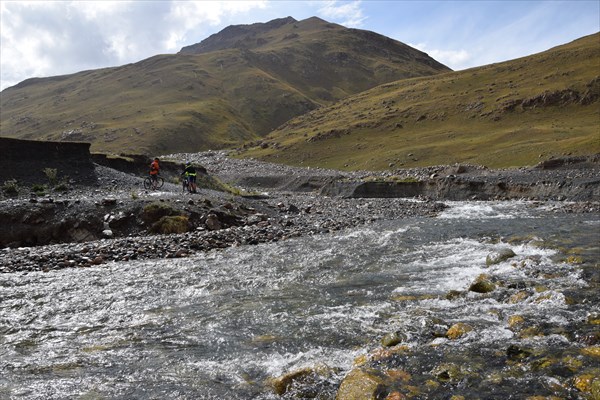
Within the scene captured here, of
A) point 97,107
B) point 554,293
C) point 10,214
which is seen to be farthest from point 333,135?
point 97,107

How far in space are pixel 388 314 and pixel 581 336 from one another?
15.8ft

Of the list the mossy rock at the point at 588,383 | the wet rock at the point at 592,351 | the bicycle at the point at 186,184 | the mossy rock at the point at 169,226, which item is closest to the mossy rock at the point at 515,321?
the wet rock at the point at 592,351

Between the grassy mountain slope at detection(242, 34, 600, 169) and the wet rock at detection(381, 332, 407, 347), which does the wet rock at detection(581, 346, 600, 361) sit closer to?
the wet rock at detection(381, 332, 407, 347)

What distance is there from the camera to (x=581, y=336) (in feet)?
Answer: 33.5

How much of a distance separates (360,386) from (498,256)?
1242 cm

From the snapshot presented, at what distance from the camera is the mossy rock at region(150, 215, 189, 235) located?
25984 mm

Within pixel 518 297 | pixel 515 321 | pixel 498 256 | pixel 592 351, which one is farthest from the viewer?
pixel 498 256

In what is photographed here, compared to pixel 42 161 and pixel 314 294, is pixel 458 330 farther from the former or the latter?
pixel 42 161

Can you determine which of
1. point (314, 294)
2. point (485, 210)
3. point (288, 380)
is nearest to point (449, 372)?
point (288, 380)

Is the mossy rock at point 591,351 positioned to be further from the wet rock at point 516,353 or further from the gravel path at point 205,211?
the gravel path at point 205,211

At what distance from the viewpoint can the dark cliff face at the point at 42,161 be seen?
3231 cm

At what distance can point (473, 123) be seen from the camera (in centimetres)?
8200

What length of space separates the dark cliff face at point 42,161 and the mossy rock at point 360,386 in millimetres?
30954

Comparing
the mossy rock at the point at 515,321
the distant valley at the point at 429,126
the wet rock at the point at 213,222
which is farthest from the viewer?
the distant valley at the point at 429,126
